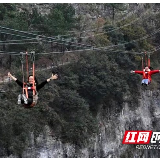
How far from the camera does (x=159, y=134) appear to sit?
30.2 meters

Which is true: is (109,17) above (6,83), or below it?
above

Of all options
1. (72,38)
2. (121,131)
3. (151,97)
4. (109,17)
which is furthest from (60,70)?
(109,17)

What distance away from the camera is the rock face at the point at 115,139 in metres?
22.3

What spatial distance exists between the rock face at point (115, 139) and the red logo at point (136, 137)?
0.54 metres

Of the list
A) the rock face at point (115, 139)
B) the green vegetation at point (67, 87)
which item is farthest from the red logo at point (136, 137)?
the green vegetation at point (67, 87)

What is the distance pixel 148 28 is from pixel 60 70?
12.2m

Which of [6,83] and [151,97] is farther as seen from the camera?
[151,97]

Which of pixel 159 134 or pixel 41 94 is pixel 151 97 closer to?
pixel 159 134

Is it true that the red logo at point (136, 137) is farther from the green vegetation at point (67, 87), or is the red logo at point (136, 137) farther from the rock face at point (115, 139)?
the green vegetation at point (67, 87)

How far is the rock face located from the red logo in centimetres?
54

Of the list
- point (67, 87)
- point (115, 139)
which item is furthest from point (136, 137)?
point (67, 87)

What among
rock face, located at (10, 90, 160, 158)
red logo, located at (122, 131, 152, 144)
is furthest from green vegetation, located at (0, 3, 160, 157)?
red logo, located at (122, 131, 152, 144)

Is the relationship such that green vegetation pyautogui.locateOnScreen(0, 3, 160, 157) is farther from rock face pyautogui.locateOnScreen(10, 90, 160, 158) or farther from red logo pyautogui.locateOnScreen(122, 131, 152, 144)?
red logo pyautogui.locateOnScreen(122, 131, 152, 144)

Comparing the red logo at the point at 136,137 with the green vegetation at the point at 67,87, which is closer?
the green vegetation at the point at 67,87
